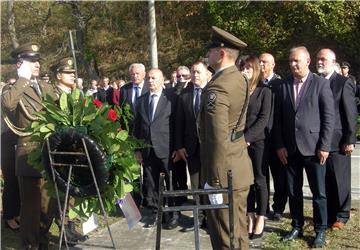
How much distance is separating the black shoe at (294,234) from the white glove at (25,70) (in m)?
3.29

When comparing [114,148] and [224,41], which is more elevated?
[224,41]

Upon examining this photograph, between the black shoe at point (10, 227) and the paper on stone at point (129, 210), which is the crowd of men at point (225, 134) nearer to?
the black shoe at point (10, 227)

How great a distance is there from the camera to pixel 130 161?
5172 millimetres

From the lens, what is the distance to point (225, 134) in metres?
4.21

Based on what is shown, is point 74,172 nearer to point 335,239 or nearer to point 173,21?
point 335,239

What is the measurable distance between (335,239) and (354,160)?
558cm

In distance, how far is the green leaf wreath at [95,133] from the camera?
16.6 feet

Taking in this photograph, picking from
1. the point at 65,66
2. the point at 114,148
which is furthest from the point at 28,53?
the point at 114,148

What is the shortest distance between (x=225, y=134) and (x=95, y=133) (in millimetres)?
1395

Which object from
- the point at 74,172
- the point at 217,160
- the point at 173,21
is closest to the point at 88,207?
the point at 74,172

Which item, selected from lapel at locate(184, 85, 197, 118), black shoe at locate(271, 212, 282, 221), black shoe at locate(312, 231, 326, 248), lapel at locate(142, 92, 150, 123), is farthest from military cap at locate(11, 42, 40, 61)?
black shoe at locate(312, 231, 326, 248)

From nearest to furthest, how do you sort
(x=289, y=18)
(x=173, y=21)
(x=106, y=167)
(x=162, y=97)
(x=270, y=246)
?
1. (x=106, y=167)
2. (x=270, y=246)
3. (x=162, y=97)
4. (x=289, y=18)
5. (x=173, y=21)

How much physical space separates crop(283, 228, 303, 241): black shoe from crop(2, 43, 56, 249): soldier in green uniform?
8.54 feet

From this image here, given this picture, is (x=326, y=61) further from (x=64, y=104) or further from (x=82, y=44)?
(x=82, y=44)
